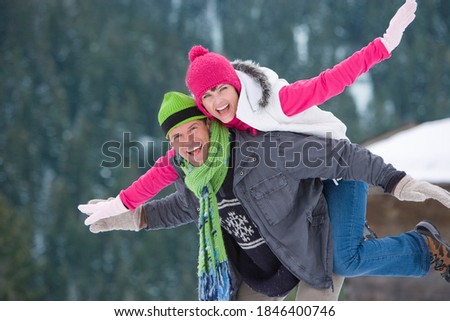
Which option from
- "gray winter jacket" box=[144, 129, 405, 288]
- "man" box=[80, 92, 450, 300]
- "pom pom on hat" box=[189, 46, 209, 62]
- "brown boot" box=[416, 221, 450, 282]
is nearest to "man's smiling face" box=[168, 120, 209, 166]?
"man" box=[80, 92, 450, 300]

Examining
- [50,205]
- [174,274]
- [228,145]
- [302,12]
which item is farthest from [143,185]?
[302,12]

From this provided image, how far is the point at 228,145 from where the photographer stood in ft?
7.30

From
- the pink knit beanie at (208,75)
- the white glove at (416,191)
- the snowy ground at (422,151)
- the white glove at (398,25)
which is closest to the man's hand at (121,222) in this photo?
the pink knit beanie at (208,75)

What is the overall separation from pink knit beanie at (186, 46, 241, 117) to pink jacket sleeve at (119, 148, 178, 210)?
0.27m

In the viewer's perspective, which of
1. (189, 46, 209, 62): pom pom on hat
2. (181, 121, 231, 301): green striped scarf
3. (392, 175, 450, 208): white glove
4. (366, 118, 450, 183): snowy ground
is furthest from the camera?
(366, 118, 450, 183): snowy ground

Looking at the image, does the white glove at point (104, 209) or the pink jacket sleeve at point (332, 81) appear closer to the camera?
the pink jacket sleeve at point (332, 81)

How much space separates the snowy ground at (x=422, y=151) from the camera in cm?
460

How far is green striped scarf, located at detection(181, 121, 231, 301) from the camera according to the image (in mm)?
2223

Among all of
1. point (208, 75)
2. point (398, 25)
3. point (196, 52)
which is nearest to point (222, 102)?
point (208, 75)

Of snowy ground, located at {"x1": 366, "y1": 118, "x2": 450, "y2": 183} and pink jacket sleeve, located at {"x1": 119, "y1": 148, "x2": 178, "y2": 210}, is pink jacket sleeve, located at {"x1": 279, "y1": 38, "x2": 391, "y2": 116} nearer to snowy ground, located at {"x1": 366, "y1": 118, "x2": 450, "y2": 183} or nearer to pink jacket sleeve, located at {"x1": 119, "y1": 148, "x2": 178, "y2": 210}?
pink jacket sleeve, located at {"x1": 119, "y1": 148, "x2": 178, "y2": 210}

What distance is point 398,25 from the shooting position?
2.17 metres

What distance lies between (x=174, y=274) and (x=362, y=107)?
13.4m

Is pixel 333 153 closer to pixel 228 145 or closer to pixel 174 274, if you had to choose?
pixel 228 145

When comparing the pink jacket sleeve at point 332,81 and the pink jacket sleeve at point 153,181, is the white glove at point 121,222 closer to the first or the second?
the pink jacket sleeve at point 153,181
